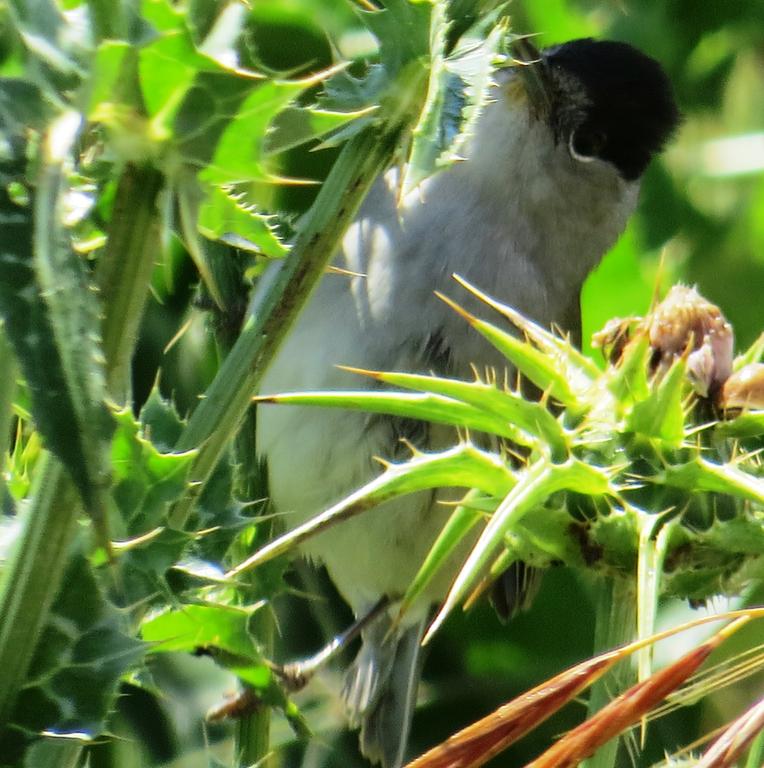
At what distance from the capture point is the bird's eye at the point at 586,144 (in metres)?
3.02

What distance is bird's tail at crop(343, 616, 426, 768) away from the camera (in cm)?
286

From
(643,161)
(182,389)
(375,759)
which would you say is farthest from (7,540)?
(643,161)

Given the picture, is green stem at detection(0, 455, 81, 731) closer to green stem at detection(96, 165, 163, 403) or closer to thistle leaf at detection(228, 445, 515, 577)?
green stem at detection(96, 165, 163, 403)

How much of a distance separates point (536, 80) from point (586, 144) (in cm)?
32

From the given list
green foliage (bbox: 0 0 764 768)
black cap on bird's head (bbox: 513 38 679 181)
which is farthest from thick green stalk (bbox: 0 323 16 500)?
black cap on bird's head (bbox: 513 38 679 181)

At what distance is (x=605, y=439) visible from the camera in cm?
122

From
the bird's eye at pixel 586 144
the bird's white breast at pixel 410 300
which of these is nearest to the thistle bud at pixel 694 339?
the bird's white breast at pixel 410 300

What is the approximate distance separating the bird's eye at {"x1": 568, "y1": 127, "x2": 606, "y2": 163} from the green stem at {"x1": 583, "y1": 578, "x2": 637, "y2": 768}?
193 centimetres

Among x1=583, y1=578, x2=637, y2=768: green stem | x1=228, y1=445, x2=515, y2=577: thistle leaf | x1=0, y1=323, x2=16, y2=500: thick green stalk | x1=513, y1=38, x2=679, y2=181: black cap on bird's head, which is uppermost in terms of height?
x1=0, y1=323, x2=16, y2=500: thick green stalk

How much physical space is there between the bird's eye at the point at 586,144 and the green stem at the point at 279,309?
6.48 ft

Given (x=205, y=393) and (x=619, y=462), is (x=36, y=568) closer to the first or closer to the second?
(x=205, y=393)

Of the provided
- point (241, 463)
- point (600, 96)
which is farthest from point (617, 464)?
point (600, 96)

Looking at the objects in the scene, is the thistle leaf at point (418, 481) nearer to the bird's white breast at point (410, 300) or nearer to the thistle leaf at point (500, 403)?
the thistle leaf at point (500, 403)

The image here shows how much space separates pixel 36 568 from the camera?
93 centimetres
